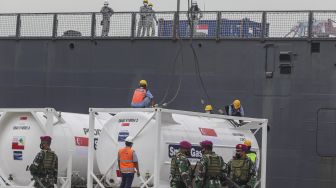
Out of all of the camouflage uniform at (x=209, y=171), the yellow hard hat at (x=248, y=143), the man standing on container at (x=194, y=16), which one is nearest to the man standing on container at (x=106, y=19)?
the man standing on container at (x=194, y=16)

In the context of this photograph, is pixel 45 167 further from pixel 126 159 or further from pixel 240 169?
pixel 240 169

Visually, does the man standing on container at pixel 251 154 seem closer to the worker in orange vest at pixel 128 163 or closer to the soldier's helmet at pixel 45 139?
the worker in orange vest at pixel 128 163

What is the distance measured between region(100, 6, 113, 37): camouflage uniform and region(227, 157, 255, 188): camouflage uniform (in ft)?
32.4

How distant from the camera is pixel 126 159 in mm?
13742

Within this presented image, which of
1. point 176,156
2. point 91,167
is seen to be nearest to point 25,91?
point 91,167

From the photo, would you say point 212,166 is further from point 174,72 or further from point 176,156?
point 174,72

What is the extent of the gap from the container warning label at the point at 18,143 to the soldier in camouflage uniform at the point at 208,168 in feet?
13.7

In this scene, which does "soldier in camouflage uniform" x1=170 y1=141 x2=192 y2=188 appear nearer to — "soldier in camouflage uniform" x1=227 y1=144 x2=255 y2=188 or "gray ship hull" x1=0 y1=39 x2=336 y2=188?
"soldier in camouflage uniform" x1=227 y1=144 x2=255 y2=188

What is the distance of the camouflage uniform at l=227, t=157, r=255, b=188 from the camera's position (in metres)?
14.6

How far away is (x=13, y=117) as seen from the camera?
16.2 metres

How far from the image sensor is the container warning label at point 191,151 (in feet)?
46.8

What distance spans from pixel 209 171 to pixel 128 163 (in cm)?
157

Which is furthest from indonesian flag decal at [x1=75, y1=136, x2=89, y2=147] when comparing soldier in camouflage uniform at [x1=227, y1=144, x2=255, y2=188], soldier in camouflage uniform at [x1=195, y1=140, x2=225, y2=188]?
soldier in camouflage uniform at [x1=227, y1=144, x2=255, y2=188]

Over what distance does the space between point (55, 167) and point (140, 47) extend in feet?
27.7
